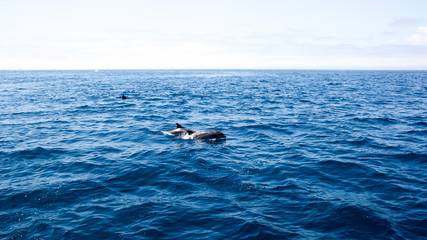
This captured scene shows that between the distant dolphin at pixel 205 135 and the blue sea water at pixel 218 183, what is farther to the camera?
the distant dolphin at pixel 205 135

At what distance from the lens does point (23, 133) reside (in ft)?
64.6

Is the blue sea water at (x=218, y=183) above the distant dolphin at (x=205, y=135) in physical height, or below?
below

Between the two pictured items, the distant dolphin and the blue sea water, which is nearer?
the blue sea water

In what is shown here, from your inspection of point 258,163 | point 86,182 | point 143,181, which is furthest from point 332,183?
point 86,182

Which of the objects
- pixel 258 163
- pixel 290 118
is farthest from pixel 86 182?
pixel 290 118

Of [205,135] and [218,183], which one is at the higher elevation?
[205,135]

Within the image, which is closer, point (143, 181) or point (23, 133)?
point (143, 181)

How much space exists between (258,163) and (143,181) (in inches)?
215

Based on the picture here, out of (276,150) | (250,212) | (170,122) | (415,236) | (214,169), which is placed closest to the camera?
(415,236)

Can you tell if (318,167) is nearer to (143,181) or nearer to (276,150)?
(276,150)

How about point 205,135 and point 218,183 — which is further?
point 205,135

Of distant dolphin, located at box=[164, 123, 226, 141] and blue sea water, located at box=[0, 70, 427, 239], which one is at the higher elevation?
distant dolphin, located at box=[164, 123, 226, 141]

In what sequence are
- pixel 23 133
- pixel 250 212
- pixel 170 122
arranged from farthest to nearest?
pixel 170 122 < pixel 23 133 < pixel 250 212

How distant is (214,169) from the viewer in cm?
1271
